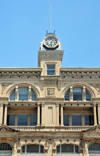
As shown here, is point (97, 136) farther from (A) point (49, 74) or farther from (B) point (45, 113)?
(A) point (49, 74)

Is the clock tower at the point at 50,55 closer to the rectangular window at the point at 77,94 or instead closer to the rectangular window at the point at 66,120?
the rectangular window at the point at 77,94

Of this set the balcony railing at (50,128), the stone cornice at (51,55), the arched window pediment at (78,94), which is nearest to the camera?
the balcony railing at (50,128)

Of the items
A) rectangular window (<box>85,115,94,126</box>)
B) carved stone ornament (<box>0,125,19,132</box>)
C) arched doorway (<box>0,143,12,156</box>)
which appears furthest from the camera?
rectangular window (<box>85,115,94,126</box>)

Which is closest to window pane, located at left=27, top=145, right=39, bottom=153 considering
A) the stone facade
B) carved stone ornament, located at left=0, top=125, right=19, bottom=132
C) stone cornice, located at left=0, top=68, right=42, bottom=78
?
the stone facade

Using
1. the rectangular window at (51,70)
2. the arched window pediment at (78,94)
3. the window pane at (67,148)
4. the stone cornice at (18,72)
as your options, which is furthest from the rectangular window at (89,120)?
the stone cornice at (18,72)

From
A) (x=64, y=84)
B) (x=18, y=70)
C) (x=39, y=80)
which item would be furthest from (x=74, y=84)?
(x=18, y=70)

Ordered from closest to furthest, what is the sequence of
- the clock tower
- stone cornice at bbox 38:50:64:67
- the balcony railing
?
the balcony railing < the clock tower < stone cornice at bbox 38:50:64:67

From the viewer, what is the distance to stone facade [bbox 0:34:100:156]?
4778cm

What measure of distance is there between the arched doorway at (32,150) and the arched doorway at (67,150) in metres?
2.34

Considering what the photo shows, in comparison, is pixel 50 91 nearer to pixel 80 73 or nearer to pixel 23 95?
pixel 23 95

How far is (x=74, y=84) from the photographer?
5328 centimetres

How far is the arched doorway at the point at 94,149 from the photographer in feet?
156

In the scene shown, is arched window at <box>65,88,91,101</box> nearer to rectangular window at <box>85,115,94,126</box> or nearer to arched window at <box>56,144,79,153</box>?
rectangular window at <box>85,115,94,126</box>

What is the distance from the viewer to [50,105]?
51.7 meters
